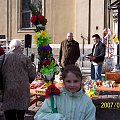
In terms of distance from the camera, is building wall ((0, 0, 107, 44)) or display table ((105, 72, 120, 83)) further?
building wall ((0, 0, 107, 44))

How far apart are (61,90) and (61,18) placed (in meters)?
17.8

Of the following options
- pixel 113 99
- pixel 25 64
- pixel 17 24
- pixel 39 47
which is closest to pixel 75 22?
pixel 17 24

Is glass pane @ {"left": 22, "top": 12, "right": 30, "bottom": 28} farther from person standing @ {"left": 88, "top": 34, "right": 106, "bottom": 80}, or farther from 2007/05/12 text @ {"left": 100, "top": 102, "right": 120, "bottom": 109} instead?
2007/05/12 text @ {"left": 100, "top": 102, "right": 120, "bottom": 109}

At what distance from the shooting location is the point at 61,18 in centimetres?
2055

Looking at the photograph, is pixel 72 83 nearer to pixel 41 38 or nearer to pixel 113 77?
pixel 41 38

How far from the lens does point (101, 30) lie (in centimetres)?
1939

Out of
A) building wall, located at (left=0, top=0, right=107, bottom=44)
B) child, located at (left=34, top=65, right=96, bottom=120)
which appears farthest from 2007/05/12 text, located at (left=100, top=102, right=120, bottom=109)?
building wall, located at (left=0, top=0, right=107, bottom=44)

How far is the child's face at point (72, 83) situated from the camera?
2811mm

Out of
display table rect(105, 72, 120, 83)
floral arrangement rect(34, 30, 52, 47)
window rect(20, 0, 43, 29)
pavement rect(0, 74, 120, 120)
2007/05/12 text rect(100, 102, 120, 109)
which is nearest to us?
pavement rect(0, 74, 120, 120)

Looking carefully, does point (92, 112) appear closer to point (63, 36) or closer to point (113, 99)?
point (113, 99)

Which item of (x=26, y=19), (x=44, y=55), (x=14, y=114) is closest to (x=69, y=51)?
(x=44, y=55)

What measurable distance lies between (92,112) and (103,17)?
55.2 feet

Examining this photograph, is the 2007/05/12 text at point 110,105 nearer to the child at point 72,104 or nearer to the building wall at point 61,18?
the child at point 72,104

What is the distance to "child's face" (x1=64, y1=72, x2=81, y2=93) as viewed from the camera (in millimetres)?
2811
